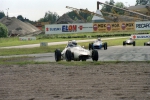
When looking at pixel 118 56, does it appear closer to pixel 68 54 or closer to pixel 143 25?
pixel 68 54

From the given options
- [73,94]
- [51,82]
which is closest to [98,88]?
[73,94]

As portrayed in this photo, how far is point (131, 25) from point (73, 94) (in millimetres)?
39807

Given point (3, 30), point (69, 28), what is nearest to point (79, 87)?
point (69, 28)

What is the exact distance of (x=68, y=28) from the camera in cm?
4866

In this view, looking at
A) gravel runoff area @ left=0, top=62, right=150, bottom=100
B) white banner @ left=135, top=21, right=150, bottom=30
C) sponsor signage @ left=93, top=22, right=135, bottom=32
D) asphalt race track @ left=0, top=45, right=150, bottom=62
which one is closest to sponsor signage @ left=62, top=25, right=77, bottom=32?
sponsor signage @ left=93, top=22, right=135, bottom=32

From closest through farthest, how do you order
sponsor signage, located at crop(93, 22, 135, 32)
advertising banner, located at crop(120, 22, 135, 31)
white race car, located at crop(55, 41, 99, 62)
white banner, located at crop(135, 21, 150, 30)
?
1. white race car, located at crop(55, 41, 99, 62)
2. white banner, located at crop(135, 21, 150, 30)
3. advertising banner, located at crop(120, 22, 135, 31)
4. sponsor signage, located at crop(93, 22, 135, 32)

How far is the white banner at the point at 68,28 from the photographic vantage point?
48656 mm

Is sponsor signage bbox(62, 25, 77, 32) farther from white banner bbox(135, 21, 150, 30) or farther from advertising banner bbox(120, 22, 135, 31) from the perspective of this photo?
white banner bbox(135, 21, 150, 30)

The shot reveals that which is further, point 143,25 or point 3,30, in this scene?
point 3,30

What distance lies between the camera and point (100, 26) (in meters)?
49.6

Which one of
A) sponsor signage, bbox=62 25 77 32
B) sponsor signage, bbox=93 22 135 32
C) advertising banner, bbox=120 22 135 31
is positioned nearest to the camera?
sponsor signage, bbox=62 25 77 32

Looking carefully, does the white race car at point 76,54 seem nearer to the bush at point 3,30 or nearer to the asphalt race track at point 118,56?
the asphalt race track at point 118,56

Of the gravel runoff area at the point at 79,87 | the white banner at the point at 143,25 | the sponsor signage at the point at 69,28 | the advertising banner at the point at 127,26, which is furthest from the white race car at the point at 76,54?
the advertising banner at the point at 127,26

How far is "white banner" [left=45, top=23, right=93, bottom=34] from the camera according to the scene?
1916 inches
